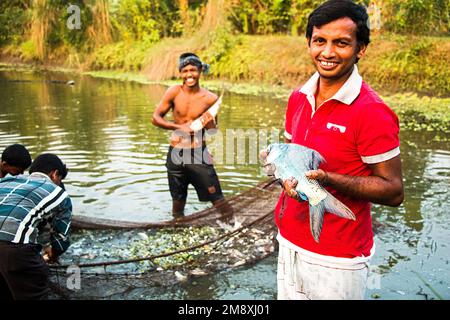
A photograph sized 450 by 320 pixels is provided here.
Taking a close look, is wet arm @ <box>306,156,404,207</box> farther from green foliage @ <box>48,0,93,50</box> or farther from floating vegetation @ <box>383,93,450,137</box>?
green foliage @ <box>48,0,93,50</box>

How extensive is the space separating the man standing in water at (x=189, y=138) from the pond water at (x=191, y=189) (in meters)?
0.87

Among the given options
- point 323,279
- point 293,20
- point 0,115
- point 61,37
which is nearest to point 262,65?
point 293,20

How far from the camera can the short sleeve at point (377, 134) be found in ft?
6.49

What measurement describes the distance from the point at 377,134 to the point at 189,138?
343 cm

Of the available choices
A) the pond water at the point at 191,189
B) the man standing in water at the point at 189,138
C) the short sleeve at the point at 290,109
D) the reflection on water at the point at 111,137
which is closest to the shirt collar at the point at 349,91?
the short sleeve at the point at 290,109

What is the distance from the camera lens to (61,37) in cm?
2606

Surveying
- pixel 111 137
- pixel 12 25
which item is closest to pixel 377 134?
pixel 111 137

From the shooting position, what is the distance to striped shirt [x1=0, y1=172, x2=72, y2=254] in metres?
3.21

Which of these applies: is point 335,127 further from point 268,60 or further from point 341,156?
point 268,60

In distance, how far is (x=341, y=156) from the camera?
6.89 ft

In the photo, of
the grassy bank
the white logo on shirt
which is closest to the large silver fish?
the white logo on shirt

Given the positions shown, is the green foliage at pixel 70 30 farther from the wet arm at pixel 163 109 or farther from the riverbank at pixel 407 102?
the wet arm at pixel 163 109

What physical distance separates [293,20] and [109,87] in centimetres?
778
